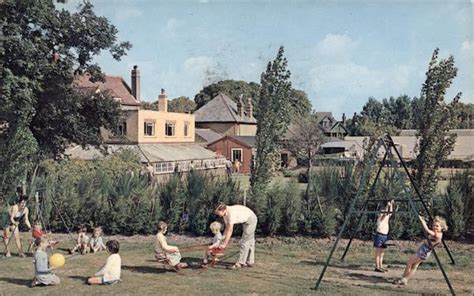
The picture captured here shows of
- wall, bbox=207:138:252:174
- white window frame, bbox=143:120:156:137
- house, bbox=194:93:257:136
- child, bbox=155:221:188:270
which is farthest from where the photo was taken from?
house, bbox=194:93:257:136

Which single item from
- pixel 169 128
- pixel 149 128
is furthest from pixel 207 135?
pixel 149 128

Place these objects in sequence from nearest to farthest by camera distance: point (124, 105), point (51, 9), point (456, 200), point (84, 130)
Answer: point (456, 200), point (51, 9), point (84, 130), point (124, 105)

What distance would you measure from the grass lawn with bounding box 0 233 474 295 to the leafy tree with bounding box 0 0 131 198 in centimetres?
871

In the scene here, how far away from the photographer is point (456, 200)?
1619 cm

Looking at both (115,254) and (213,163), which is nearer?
(115,254)

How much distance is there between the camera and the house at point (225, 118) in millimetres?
76312

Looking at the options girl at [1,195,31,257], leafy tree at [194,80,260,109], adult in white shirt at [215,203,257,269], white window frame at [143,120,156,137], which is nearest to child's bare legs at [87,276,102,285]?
adult in white shirt at [215,203,257,269]

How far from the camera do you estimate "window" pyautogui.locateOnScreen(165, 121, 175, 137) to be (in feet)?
172

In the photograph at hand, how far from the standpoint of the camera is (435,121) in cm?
1505

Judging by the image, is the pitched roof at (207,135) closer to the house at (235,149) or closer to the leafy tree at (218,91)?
the house at (235,149)

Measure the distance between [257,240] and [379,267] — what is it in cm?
526

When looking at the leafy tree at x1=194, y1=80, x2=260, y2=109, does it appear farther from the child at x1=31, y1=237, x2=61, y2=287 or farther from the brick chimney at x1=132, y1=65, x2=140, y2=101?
the child at x1=31, y1=237, x2=61, y2=287

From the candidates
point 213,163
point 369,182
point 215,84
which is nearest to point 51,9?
point 369,182

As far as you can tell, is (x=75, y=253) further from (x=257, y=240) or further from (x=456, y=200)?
(x=456, y=200)
